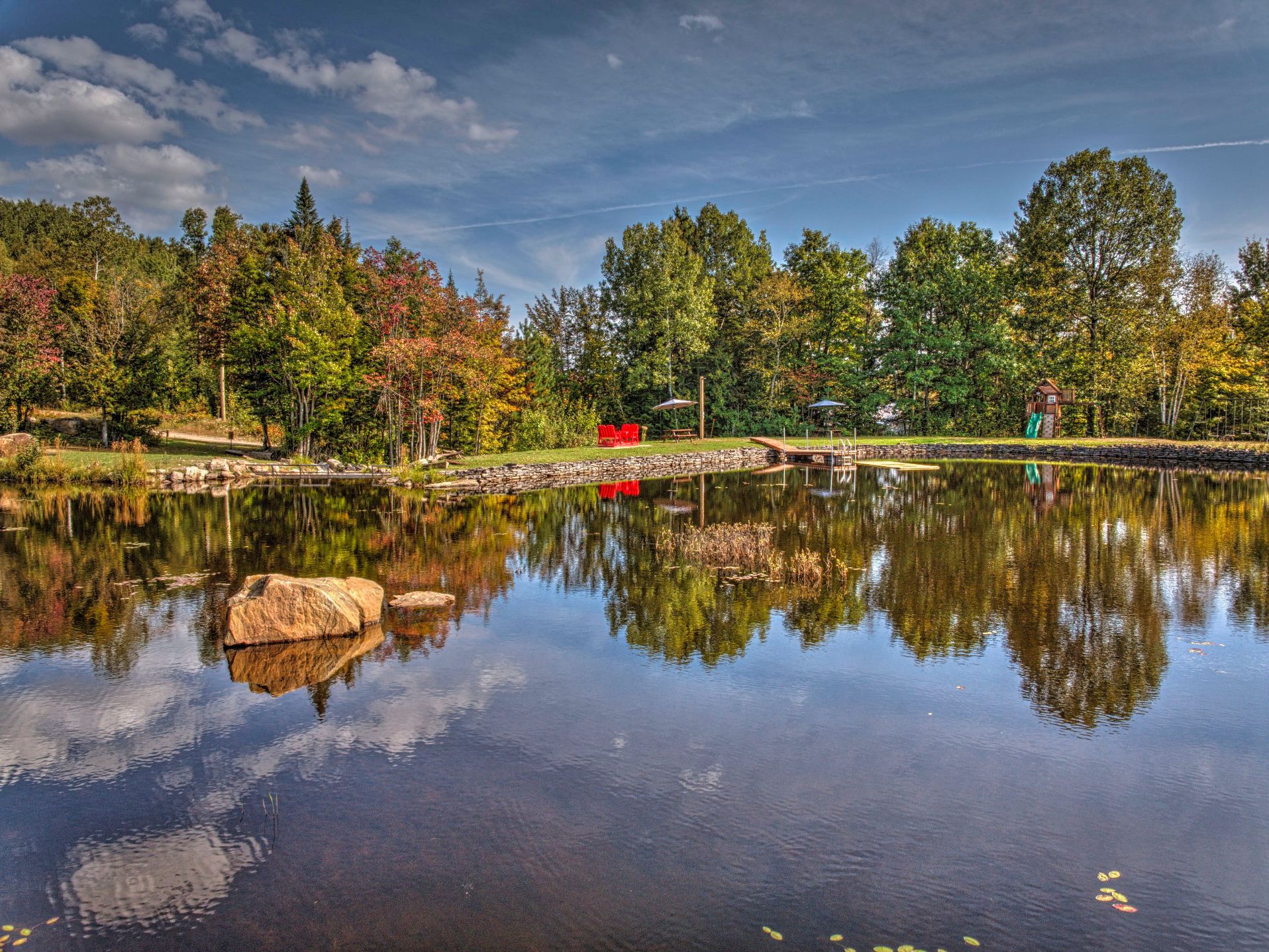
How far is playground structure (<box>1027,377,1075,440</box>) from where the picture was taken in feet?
155

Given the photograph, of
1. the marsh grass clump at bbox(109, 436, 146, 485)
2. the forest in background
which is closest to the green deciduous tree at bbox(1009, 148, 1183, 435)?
the forest in background

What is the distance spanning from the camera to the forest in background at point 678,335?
3525cm

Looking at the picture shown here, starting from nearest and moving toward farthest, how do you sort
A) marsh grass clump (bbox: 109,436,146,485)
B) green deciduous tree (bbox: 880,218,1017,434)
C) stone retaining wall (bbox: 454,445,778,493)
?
1. marsh grass clump (bbox: 109,436,146,485)
2. stone retaining wall (bbox: 454,445,778,493)
3. green deciduous tree (bbox: 880,218,1017,434)

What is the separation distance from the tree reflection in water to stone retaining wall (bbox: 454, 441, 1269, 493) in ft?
15.1

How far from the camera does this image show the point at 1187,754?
23.6 feet

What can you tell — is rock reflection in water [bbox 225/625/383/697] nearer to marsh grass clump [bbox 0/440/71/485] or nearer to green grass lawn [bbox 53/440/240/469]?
marsh grass clump [bbox 0/440/71/485]

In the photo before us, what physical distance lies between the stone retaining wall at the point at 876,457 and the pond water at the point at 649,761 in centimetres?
1626

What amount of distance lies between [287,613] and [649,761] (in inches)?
244

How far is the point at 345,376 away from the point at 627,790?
106 ft

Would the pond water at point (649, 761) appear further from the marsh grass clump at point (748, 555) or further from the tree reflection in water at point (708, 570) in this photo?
the marsh grass clump at point (748, 555)

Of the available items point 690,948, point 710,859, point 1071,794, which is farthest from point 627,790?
point 1071,794

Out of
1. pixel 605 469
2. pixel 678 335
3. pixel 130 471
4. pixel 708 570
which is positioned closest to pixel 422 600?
pixel 708 570

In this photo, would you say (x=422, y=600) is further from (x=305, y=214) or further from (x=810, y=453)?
(x=305, y=214)

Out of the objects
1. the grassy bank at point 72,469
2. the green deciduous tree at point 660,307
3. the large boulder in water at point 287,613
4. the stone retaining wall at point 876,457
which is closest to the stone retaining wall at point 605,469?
the stone retaining wall at point 876,457
